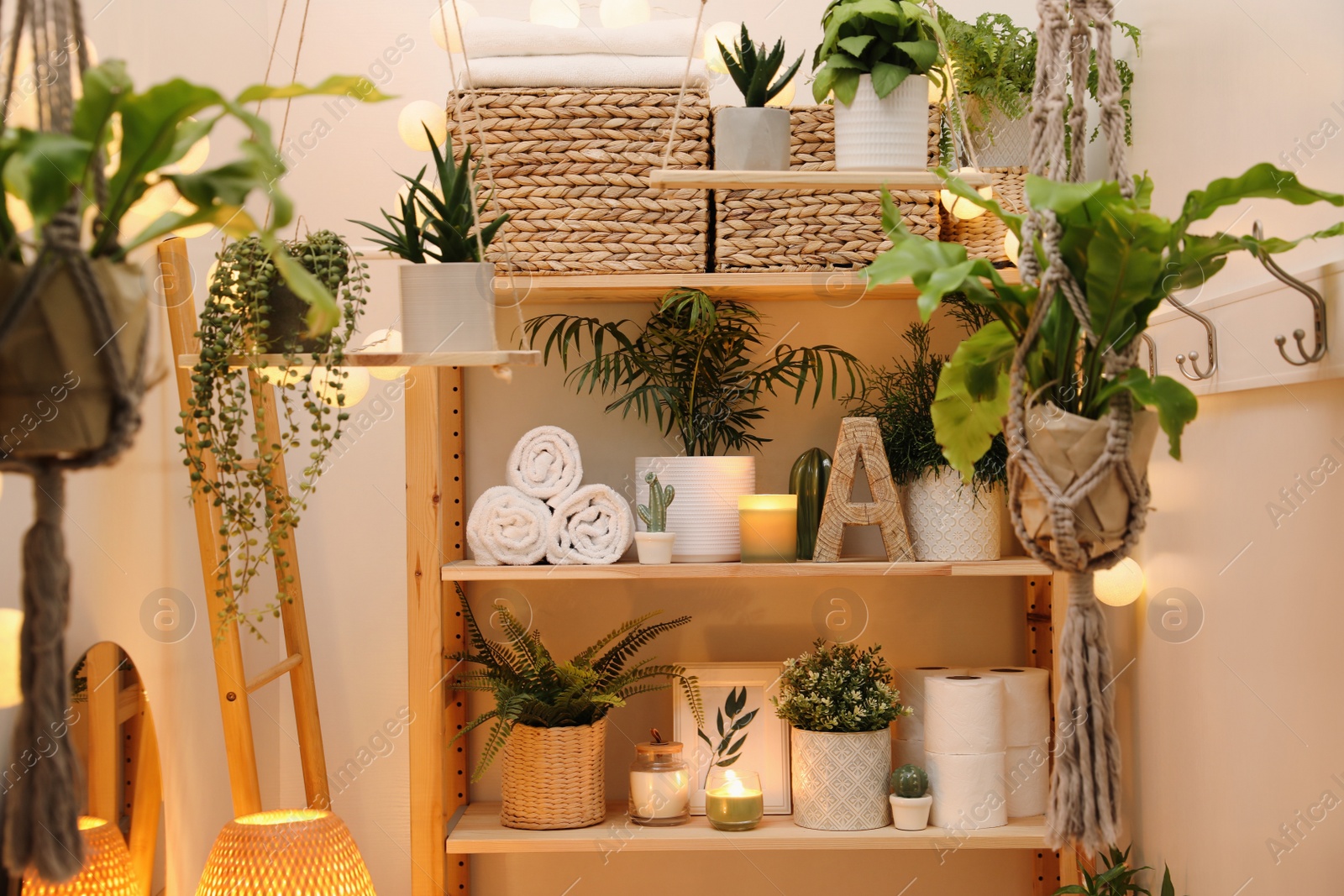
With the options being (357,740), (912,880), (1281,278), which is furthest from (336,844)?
(1281,278)

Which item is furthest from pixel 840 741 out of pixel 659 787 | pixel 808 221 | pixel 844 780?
pixel 808 221

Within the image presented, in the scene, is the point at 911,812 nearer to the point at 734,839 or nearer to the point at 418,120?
the point at 734,839

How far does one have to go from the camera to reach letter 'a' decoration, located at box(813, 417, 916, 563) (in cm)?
167

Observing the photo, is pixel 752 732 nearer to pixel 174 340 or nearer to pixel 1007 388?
pixel 1007 388

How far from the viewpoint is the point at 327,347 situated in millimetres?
1324

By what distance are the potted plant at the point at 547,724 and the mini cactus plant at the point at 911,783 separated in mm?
313

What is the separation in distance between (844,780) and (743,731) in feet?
0.63

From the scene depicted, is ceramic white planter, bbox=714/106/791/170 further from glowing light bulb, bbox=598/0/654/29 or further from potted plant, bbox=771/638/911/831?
potted plant, bbox=771/638/911/831

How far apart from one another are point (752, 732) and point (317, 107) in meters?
1.31

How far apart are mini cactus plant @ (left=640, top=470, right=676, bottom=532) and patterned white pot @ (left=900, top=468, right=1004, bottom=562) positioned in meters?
0.38

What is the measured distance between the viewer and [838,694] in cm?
165

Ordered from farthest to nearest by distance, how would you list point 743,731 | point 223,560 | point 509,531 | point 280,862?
point 743,731 < point 509,531 < point 223,560 < point 280,862

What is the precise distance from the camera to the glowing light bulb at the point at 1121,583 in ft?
5.28

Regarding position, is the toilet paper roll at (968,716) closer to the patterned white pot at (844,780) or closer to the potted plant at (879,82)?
the patterned white pot at (844,780)
